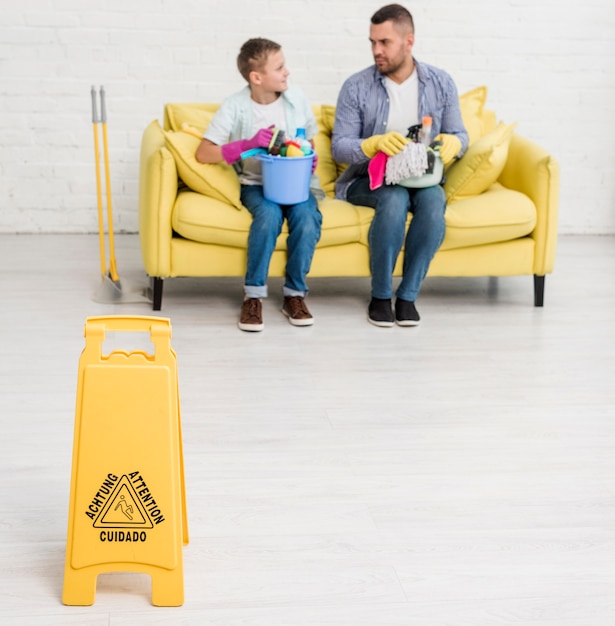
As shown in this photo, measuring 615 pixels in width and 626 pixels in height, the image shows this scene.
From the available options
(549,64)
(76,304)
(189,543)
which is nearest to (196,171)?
(76,304)

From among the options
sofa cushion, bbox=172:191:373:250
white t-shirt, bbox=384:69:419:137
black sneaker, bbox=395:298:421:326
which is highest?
white t-shirt, bbox=384:69:419:137

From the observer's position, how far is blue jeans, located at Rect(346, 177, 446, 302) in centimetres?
348

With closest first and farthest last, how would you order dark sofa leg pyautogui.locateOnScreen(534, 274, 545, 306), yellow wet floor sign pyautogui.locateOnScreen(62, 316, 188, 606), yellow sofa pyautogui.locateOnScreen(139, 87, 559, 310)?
1. yellow wet floor sign pyautogui.locateOnScreen(62, 316, 188, 606)
2. yellow sofa pyautogui.locateOnScreen(139, 87, 559, 310)
3. dark sofa leg pyautogui.locateOnScreen(534, 274, 545, 306)

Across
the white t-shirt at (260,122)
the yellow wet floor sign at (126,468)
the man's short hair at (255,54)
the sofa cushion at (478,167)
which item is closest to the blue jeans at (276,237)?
the white t-shirt at (260,122)

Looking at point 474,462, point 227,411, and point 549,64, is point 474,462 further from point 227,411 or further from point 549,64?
point 549,64

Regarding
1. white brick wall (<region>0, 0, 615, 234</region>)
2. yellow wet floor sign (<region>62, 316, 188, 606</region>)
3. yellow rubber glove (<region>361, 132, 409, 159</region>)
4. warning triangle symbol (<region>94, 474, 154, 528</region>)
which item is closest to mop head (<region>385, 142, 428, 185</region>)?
yellow rubber glove (<region>361, 132, 409, 159</region>)

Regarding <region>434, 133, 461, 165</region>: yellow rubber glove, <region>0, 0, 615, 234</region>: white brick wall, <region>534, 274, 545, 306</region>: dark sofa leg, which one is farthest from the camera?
<region>0, 0, 615, 234</region>: white brick wall

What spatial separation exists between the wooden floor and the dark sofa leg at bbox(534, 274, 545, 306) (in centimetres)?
4

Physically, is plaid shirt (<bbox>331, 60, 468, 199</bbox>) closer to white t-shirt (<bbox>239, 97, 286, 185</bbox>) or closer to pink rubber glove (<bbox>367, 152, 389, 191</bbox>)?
pink rubber glove (<bbox>367, 152, 389, 191</bbox>)

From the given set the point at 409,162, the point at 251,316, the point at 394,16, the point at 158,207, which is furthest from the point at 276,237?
the point at 394,16

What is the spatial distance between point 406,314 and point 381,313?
0.29ft

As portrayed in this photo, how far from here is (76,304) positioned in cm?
360

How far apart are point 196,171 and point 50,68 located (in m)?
1.39

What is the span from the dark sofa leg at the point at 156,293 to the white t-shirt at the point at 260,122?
1.53 ft
